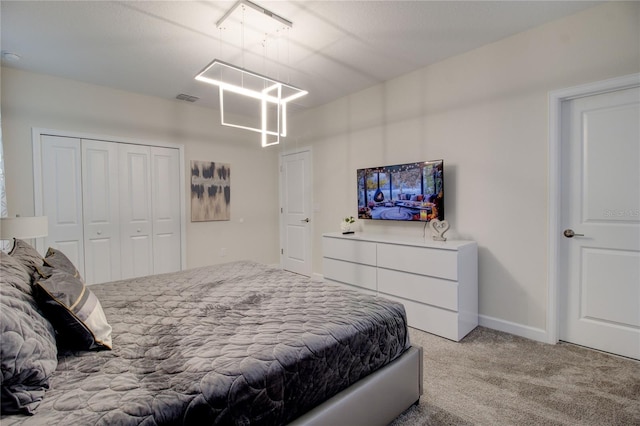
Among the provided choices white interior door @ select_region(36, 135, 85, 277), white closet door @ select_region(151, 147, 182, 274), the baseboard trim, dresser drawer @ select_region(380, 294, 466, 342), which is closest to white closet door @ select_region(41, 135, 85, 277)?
white interior door @ select_region(36, 135, 85, 277)

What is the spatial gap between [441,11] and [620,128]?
1641mm

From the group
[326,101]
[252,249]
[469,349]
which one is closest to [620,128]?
[469,349]

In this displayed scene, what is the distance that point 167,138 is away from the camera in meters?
4.29

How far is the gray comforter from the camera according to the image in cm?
99

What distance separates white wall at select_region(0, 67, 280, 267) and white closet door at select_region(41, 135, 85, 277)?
0.44 feet

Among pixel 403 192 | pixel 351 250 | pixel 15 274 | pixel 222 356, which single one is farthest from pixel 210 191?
pixel 222 356

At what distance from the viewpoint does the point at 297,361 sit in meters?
1.27

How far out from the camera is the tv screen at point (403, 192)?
317 cm

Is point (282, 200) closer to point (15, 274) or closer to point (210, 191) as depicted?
point (210, 191)

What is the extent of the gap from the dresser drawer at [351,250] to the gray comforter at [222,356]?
1.32 m

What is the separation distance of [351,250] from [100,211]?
3139mm

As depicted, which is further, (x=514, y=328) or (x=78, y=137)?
(x=78, y=137)

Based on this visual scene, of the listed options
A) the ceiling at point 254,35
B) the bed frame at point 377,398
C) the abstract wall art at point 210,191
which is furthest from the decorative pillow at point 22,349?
the abstract wall art at point 210,191

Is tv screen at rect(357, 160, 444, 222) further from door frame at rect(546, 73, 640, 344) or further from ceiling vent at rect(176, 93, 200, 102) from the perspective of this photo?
ceiling vent at rect(176, 93, 200, 102)
